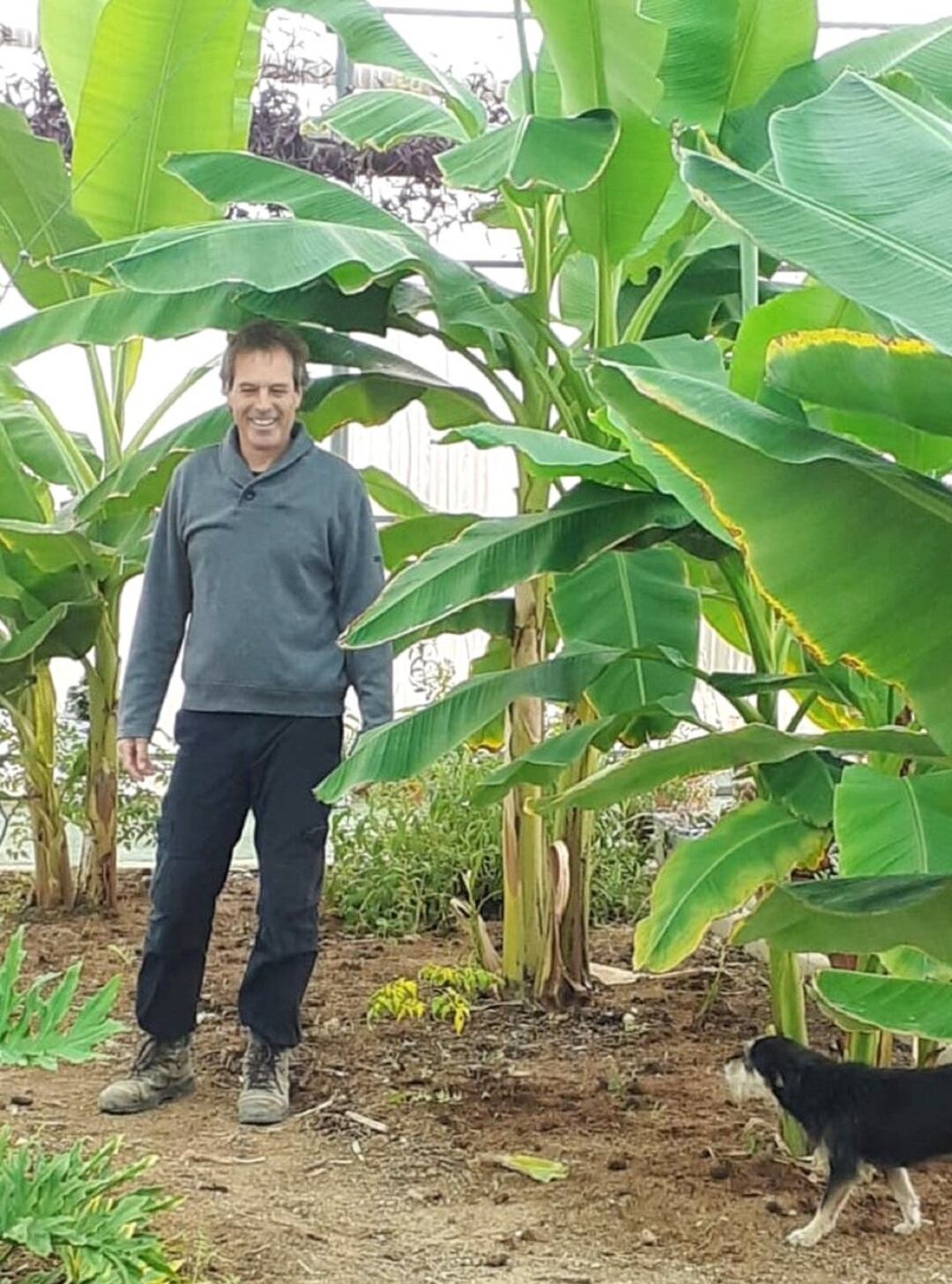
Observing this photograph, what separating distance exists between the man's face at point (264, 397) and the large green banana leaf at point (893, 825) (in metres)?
1.39

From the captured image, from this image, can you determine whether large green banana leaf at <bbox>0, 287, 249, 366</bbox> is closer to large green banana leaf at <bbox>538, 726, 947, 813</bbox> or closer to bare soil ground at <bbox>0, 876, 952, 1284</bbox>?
large green banana leaf at <bbox>538, 726, 947, 813</bbox>

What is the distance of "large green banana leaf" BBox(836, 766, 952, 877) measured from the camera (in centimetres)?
224

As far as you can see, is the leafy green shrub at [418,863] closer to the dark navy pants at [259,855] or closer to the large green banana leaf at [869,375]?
the dark navy pants at [259,855]

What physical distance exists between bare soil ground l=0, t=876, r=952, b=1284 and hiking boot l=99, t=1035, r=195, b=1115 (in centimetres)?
4

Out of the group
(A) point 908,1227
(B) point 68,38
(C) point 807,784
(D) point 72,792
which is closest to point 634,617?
(C) point 807,784

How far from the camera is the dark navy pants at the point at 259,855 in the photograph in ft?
10.5

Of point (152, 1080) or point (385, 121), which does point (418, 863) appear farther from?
point (385, 121)

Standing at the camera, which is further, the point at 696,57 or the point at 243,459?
the point at 243,459

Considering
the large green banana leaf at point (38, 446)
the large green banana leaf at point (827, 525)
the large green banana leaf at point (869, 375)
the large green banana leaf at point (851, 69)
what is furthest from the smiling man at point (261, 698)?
the large green banana leaf at point (869, 375)

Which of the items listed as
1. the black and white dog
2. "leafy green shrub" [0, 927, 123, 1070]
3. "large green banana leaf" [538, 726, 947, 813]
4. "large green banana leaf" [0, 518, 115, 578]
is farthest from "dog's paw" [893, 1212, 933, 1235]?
"large green banana leaf" [0, 518, 115, 578]

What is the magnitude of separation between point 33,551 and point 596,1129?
209 cm

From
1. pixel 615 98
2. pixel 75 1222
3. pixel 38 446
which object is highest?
pixel 615 98

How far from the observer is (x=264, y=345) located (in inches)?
123

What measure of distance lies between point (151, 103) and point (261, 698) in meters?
1.49
